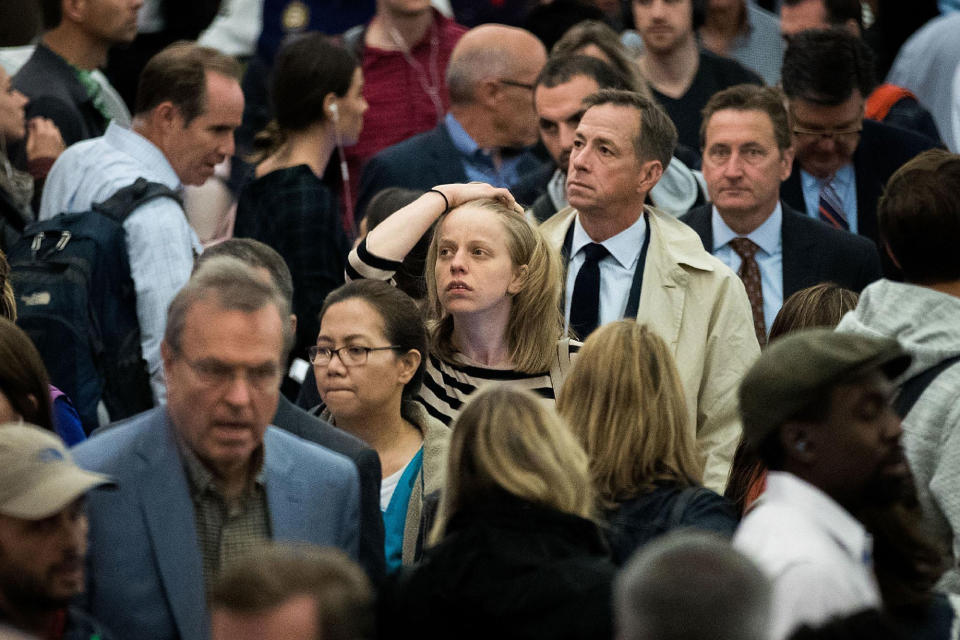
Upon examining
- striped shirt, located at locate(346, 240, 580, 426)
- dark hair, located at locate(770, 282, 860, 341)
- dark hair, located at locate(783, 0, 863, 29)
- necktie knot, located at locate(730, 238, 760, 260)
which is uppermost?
dark hair, located at locate(770, 282, 860, 341)

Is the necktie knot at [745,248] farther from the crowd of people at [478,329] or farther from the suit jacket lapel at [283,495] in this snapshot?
the suit jacket lapel at [283,495]

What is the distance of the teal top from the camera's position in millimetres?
4941

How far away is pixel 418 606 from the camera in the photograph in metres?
3.36

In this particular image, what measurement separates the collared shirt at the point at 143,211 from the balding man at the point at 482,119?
1.51 m

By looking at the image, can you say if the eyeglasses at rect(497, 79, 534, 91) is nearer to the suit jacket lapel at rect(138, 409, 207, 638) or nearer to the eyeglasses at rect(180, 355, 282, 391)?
the eyeglasses at rect(180, 355, 282, 391)

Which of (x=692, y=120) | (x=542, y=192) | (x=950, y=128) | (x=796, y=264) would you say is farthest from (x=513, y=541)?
(x=950, y=128)

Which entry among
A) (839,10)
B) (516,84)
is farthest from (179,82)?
(839,10)

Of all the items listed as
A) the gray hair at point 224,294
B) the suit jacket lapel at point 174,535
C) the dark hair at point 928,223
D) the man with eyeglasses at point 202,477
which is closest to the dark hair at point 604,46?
the dark hair at point 928,223

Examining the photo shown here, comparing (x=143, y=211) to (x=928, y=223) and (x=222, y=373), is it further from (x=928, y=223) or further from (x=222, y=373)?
(x=928, y=223)

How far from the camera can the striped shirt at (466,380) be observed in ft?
17.9

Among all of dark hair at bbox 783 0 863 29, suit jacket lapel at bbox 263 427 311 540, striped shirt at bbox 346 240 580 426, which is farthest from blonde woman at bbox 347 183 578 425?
dark hair at bbox 783 0 863 29

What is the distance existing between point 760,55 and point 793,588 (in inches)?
297

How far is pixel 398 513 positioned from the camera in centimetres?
501

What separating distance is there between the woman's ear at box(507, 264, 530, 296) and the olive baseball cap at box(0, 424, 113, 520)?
229 centimetres
